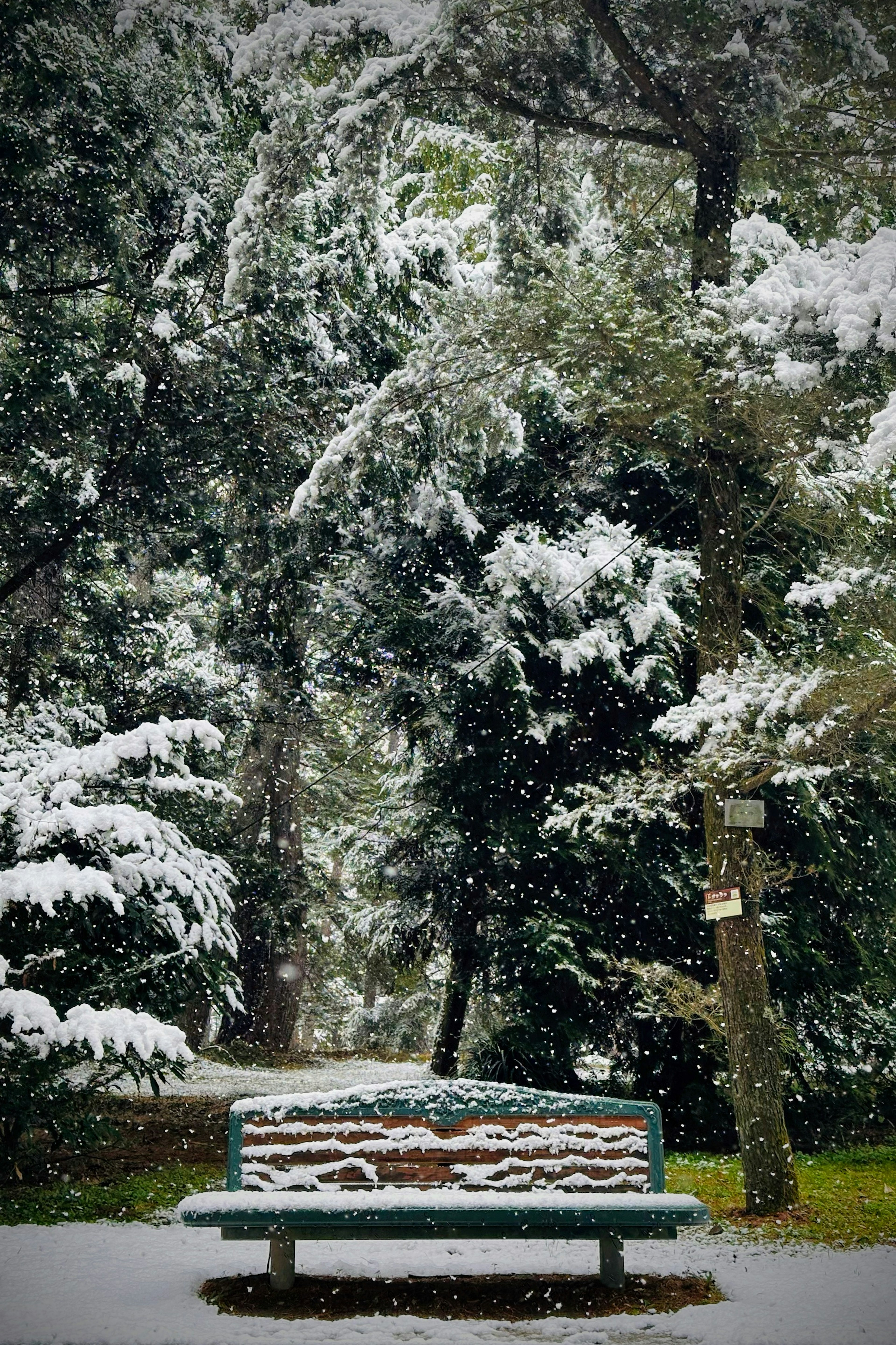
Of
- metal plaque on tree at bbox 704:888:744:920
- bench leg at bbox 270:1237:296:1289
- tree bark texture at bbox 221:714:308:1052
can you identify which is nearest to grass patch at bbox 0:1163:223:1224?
bench leg at bbox 270:1237:296:1289

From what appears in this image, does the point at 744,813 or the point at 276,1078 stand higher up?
the point at 744,813

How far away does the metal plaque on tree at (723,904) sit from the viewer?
6.71 metres

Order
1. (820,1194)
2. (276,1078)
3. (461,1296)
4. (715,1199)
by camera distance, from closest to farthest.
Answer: (461,1296), (715,1199), (820,1194), (276,1078)

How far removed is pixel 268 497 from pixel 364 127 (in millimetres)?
4441

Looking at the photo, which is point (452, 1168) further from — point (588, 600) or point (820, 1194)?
point (588, 600)

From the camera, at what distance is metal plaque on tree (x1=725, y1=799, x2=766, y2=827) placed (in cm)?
678

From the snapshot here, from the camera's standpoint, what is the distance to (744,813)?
6.80m

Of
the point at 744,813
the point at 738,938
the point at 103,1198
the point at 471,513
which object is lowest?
the point at 103,1198

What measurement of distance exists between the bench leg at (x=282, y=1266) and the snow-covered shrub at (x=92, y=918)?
964 mm

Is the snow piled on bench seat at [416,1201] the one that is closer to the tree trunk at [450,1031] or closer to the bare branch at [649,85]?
the bare branch at [649,85]

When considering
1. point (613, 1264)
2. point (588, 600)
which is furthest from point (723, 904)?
point (588, 600)

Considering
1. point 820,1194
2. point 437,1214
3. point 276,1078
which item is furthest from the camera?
point 276,1078

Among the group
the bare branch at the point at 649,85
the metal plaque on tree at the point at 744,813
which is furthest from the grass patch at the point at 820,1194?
the bare branch at the point at 649,85

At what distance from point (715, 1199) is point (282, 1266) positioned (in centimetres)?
359
